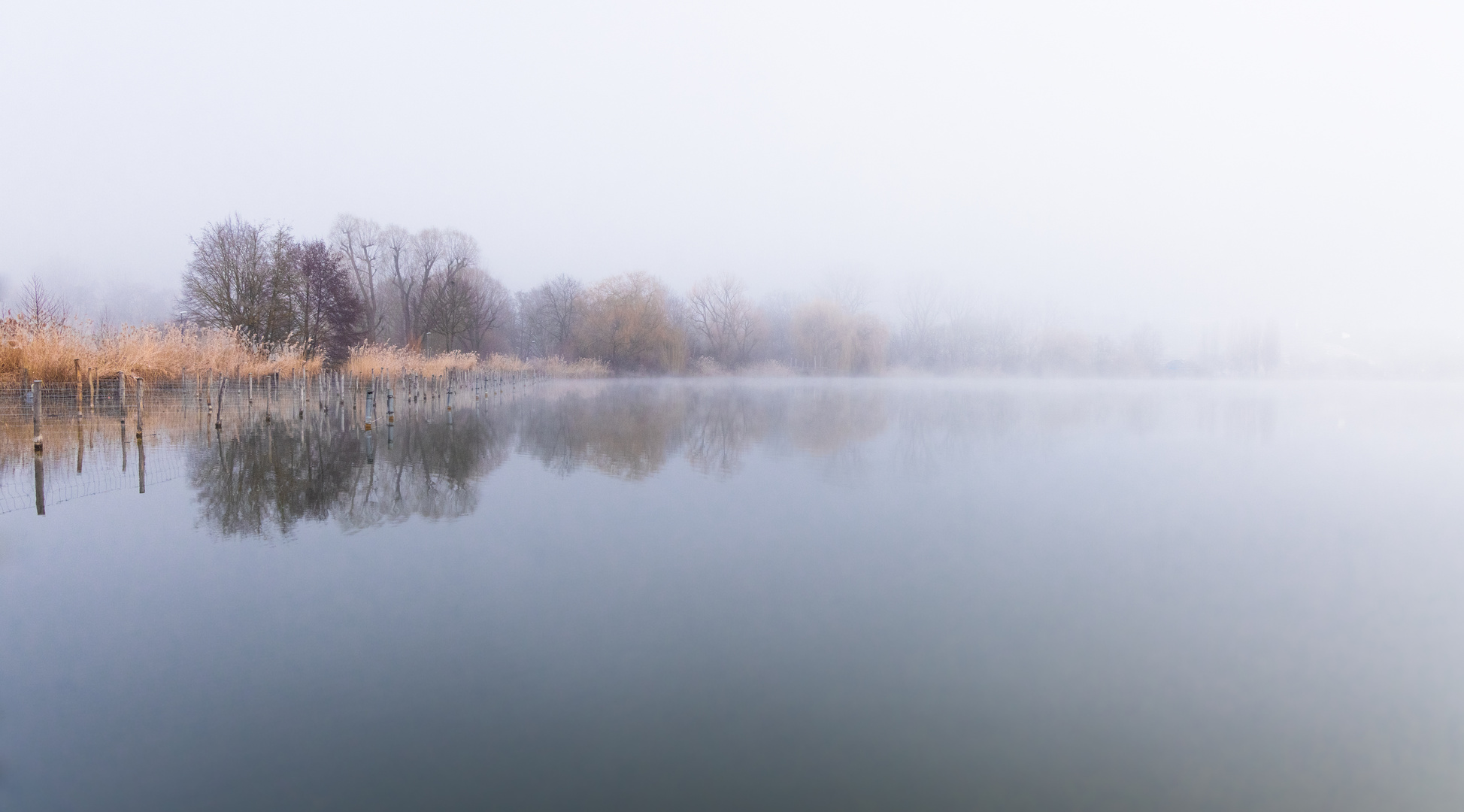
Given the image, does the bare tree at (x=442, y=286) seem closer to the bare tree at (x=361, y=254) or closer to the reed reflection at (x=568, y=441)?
the bare tree at (x=361, y=254)

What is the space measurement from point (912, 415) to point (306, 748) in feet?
59.7

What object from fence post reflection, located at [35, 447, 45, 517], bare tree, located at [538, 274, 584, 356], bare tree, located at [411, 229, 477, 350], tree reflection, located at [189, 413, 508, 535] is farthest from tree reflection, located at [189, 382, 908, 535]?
bare tree, located at [538, 274, 584, 356]

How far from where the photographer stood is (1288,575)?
20.0ft

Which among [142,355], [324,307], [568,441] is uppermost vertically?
[324,307]

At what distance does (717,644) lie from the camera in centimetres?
431

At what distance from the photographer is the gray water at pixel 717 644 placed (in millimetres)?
3047

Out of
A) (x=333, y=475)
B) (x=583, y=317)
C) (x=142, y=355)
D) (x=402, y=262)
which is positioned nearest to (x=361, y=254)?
(x=402, y=262)

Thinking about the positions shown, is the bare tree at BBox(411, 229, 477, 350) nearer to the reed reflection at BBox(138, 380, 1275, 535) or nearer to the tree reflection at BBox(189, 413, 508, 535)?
the reed reflection at BBox(138, 380, 1275, 535)

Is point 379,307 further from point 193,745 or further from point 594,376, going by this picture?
point 193,745

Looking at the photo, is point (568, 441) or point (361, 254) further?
point (361, 254)

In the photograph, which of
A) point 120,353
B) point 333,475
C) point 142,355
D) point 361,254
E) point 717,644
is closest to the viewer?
point 717,644

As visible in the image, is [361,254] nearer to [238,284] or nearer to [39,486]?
[238,284]

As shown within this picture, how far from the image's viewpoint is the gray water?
3047mm

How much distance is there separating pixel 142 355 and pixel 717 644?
18.3m
